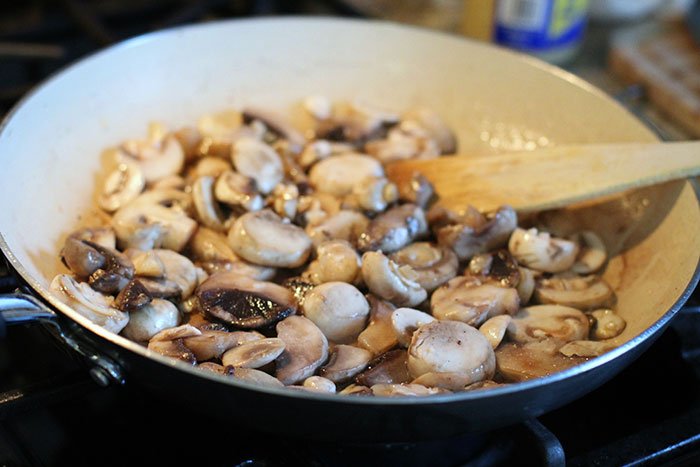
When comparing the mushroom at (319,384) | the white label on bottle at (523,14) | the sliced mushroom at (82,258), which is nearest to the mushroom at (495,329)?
the mushroom at (319,384)

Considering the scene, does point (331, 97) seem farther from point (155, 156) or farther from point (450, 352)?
point (450, 352)

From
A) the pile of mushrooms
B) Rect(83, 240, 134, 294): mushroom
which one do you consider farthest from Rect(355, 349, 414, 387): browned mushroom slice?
Rect(83, 240, 134, 294): mushroom

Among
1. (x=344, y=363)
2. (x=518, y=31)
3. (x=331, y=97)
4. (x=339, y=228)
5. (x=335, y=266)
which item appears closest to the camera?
(x=344, y=363)

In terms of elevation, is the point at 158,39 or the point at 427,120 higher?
the point at 158,39

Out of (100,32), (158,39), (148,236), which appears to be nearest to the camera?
(148,236)

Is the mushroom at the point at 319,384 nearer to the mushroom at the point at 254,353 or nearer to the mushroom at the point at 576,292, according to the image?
the mushroom at the point at 254,353

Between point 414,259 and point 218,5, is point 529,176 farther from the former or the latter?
point 218,5

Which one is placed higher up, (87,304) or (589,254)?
(87,304)

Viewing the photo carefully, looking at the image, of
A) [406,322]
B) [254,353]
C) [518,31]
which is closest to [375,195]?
[406,322]

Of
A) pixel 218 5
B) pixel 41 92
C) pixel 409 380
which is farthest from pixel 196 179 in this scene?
pixel 218 5
